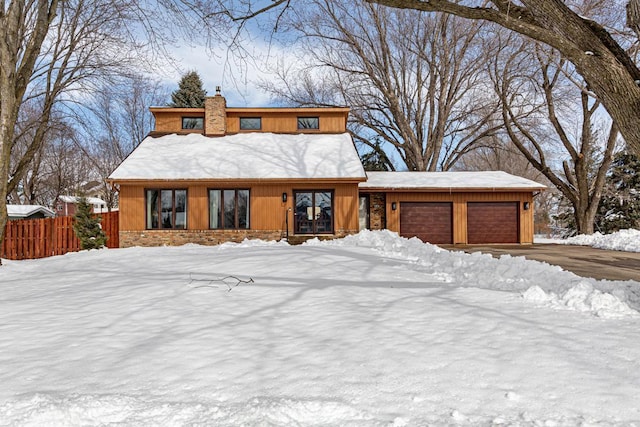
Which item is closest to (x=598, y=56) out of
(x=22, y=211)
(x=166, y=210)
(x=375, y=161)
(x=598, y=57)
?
(x=598, y=57)

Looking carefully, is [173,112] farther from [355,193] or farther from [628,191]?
[628,191]

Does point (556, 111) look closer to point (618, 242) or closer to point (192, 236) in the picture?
point (618, 242)

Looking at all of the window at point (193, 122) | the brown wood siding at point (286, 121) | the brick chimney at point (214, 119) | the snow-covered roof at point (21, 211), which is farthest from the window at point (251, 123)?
the snow-covered roof at point (21, 211)

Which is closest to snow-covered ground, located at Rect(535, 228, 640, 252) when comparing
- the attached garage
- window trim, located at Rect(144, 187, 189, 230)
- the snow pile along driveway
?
the snow pile along driveway

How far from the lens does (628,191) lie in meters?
21.6

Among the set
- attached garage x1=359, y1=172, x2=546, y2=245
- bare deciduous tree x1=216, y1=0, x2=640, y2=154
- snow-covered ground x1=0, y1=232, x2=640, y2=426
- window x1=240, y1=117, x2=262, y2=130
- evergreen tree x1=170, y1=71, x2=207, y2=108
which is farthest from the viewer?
evergreen tree x1=170, y1=71, x2=207, y2=108

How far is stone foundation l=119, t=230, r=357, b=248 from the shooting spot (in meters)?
14.1

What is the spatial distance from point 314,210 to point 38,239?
413 inches

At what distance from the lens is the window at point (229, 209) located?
1441 cm

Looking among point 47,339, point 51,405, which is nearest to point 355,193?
point 47,339

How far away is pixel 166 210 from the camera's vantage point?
47.1 ft

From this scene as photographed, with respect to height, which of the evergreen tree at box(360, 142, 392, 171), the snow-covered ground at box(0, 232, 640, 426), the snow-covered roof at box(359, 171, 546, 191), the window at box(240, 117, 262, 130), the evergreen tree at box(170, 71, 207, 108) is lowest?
the snow-covered ground at box(0, 232, 640, 426)

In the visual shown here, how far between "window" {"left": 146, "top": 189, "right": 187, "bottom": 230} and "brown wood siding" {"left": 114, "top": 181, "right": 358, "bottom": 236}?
0.23m

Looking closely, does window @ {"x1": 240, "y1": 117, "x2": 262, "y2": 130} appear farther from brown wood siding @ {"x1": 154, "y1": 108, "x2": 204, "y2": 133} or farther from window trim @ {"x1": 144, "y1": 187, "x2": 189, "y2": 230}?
window trim @ {"x1": 144, "y1": 187, "x2": 189, "y2": 230}
